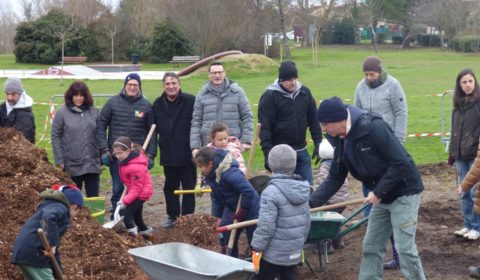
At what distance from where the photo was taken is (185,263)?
20.1 ft

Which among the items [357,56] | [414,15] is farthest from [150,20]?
[414,15]

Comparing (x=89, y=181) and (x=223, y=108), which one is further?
(x=89, y=181)

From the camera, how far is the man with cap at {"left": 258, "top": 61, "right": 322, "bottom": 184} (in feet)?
26.7

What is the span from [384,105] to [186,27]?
43.7 metres

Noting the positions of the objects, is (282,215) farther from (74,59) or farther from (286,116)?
(74,59)

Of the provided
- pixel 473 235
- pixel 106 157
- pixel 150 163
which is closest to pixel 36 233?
pixel 150 163

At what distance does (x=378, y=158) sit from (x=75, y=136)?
4162 mm

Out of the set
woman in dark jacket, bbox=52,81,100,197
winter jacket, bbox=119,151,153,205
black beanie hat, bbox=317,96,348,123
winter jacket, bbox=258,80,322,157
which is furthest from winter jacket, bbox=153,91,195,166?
black beanie hat, bbox=317,96,348,123

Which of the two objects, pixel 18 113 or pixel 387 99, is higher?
pixel 387 99

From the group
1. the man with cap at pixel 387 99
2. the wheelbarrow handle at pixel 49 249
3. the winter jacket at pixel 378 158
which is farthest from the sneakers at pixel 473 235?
the wheelbarrow handle at pixel 49 249

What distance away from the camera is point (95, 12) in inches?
2370

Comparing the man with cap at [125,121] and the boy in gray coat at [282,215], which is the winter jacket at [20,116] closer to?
the man with cap at [125,121]

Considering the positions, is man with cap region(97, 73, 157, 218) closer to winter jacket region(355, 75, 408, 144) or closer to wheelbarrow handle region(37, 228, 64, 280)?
winter jacket region(355, 75, 408, 144)

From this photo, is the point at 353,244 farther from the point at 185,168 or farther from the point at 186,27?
the point at 186,27
